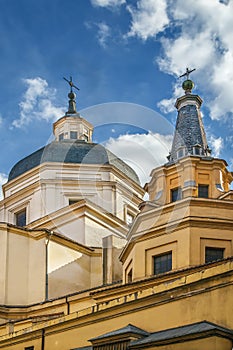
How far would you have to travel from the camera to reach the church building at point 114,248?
21.0 meters

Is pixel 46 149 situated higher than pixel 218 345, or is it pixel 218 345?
pixel 46 149

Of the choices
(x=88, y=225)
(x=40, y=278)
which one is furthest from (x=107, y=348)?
(x=88, y=225)

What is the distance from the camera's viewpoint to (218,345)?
60.2 feet

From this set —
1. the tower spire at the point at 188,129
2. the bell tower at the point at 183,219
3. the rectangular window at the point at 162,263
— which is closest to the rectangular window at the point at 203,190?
the bell tower at the point at 183,219

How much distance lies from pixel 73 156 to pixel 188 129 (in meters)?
14.8

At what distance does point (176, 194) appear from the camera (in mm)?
39312

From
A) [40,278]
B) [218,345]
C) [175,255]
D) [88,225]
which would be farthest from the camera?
[88,225]

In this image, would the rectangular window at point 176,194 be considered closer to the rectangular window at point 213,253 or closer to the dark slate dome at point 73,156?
the rectangular window at point 213,253

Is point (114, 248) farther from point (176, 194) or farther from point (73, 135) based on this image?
point (73, 135)

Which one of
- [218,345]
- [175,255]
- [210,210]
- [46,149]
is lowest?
[218,345]

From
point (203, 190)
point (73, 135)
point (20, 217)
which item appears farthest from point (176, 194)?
point (73, 135)

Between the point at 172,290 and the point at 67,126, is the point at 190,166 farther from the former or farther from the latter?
the point at 67,126

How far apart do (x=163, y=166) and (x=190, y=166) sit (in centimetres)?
186

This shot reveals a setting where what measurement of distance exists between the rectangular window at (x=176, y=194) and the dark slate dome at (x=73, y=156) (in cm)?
1612
